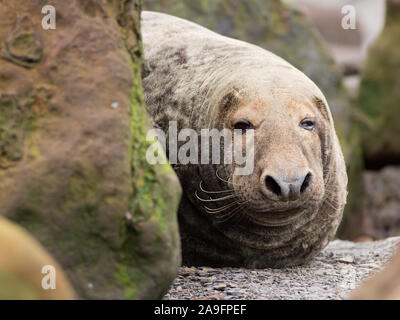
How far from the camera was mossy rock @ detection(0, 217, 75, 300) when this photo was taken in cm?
263

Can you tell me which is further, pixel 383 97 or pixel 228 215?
pixel 383 97

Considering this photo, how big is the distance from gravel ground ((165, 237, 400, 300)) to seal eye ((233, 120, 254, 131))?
1107 mm

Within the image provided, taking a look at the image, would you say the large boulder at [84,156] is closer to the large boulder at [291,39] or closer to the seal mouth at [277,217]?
the seal mouth at [277,217]

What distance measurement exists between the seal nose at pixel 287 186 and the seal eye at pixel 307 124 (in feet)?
2.05

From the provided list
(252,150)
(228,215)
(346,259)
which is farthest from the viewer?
(346,259)

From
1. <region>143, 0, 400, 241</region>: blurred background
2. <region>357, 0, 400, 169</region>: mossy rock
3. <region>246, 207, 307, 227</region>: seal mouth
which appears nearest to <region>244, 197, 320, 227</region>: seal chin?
<region>246, 207, 307, 227</region>: seal mouth

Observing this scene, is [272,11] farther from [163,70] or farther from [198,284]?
[198,284]

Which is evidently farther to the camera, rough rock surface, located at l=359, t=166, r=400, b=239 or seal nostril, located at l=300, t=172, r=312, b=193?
rough rock surface, located at l=359, t=166, r=400, b=239

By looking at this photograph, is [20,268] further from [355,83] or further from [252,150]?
[355,83]

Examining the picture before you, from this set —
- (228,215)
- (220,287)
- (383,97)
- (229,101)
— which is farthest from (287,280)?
(383,97)

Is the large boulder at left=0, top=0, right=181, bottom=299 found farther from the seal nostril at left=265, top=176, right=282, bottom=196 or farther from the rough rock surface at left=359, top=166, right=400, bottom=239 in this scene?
the rough rock surface at left=359, top=166, right=400, bottom=239

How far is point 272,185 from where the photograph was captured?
15.1 ft

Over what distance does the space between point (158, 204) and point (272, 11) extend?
8.57 m

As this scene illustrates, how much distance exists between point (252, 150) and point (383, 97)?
9.20 m
